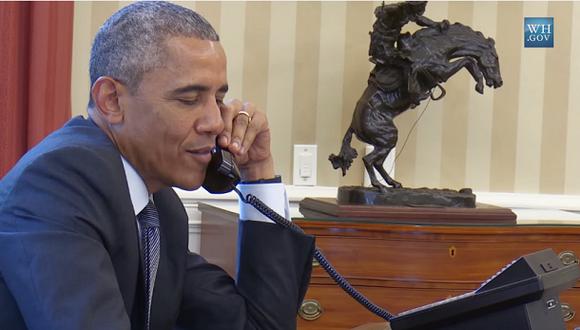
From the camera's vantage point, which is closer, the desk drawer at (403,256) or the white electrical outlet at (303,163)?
the desk drawer at (403,256)

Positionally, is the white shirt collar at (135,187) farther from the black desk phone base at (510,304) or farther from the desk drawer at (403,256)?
the desk drawer at (403,256)

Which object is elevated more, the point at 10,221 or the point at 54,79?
the point at 54,79

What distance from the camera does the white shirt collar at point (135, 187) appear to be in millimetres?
1246

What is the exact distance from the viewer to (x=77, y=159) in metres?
1.05

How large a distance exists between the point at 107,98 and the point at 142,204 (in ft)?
0.64

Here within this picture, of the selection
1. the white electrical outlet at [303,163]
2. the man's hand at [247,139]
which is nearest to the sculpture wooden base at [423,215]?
the white electrical outlet at [303,163]

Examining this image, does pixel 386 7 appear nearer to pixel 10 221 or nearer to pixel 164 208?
pixel 164 208

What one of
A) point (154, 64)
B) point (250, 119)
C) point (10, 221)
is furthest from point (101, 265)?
point (250, 119)

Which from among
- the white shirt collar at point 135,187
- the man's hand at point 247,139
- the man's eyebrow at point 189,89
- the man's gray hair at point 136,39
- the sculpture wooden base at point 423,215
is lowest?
the sculpture wooden base at point 423,215

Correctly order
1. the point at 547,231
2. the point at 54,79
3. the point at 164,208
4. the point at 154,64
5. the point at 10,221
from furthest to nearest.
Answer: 1. the point at 54,79
2. the point at 547,231
3. the point at 164,208
4. the point at 154,64
5. the point at 10,221

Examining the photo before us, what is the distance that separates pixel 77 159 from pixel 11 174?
95mm

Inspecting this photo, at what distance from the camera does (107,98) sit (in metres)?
1.20

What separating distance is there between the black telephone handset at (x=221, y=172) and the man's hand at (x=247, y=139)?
0.02 meters

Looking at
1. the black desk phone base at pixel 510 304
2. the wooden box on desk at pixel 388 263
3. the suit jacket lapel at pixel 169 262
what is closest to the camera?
the black desk phone base at pixel 510 304
